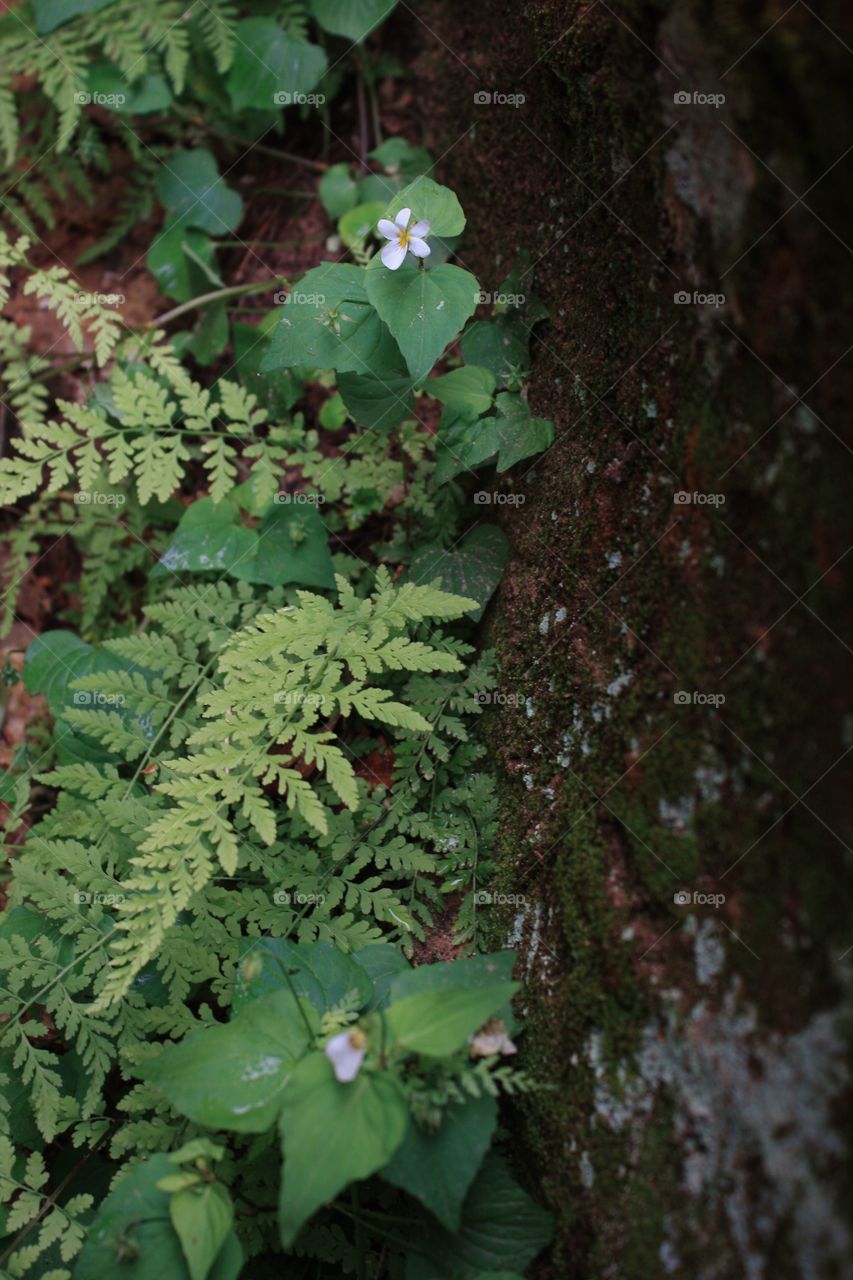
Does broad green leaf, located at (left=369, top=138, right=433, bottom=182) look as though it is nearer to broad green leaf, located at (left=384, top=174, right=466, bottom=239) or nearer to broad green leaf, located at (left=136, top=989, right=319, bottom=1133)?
broad green leaf, located at (left=384, top=174, right=466, bottom=239)

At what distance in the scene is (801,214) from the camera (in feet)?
5.89

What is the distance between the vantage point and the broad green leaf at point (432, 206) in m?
2.92

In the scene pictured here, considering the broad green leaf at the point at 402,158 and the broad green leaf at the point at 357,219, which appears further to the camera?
the broad green leaf at the point at 402,158

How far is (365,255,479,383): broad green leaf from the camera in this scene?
2824mm

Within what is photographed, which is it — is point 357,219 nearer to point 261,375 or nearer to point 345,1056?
point 261,375

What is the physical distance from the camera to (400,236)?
9.46 ft

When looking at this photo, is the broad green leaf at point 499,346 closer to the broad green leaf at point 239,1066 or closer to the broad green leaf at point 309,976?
the broad green leaf at point 309,976
